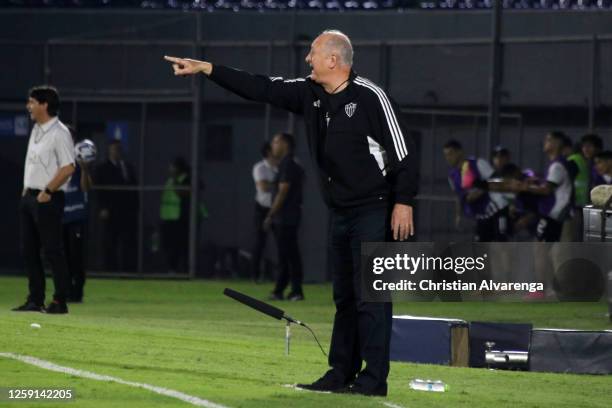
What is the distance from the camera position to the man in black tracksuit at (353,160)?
9.26 meters

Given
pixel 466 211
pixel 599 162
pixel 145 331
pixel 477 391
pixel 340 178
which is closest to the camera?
pixel 340 178

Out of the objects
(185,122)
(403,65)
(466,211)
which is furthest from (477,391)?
(185,122)

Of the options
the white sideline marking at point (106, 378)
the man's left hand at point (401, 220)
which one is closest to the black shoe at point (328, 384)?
the white sideline marking at point (106, 378)

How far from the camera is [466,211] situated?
20.3 meters

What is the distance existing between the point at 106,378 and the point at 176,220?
49.3 feet

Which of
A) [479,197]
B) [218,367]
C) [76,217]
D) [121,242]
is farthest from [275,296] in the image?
[218,367]

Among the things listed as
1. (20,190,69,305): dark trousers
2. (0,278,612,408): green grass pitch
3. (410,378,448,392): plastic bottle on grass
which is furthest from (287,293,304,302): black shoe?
(410,378,448,392): plastic bottle on grass

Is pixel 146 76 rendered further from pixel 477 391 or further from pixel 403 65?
pixel 477 391

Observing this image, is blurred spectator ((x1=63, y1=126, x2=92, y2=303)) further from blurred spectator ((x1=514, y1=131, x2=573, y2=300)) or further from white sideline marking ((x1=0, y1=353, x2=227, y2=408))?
white sideline marking ((x1=0, y1=353, x2=227, y2=408))

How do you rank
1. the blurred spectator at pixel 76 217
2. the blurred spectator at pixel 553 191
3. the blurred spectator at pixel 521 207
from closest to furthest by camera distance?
1. the blurred spectator at pixel 76 217
2. the blurred spectator at pixel 553 191
3. the blurred spectator at pixel 521 207

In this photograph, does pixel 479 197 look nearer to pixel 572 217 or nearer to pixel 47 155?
pixel 572 217

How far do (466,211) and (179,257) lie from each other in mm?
5996

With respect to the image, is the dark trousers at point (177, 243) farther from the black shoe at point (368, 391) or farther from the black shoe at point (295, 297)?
the black shoe at point (368, 391)

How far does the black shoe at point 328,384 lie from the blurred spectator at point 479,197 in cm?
1051
